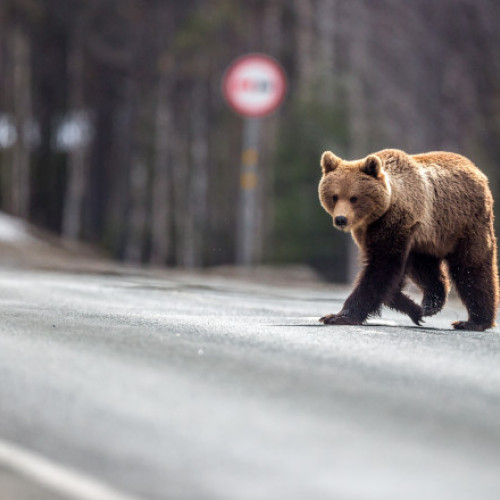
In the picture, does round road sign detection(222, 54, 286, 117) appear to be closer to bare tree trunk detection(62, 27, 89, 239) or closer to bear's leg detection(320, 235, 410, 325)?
bear's leg detection(320, 235, 410, 325)

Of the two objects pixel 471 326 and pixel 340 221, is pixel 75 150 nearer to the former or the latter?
pixel 471 326

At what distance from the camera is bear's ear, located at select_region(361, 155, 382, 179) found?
24.6ft

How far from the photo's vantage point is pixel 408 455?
3.82m

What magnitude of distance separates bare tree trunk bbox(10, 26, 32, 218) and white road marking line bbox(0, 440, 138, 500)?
36.2 metres

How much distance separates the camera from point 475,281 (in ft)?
26.8

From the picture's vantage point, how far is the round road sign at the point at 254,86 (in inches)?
740

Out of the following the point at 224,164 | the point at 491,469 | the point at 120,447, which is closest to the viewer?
the point at 491,469

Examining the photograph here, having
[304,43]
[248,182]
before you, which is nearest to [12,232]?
[248,182]

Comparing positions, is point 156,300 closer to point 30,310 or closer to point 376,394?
point 30,310

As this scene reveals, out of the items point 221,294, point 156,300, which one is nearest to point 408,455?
point 156,300

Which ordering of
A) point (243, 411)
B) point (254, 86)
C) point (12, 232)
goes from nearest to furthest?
point (243, 411) → point (254, 86) → point (12, 232)

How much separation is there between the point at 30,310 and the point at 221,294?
3917 millimetres

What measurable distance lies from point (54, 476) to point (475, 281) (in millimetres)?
5021

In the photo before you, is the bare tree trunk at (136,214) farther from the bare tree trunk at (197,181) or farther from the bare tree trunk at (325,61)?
the bare tree trunk at (325,61)
